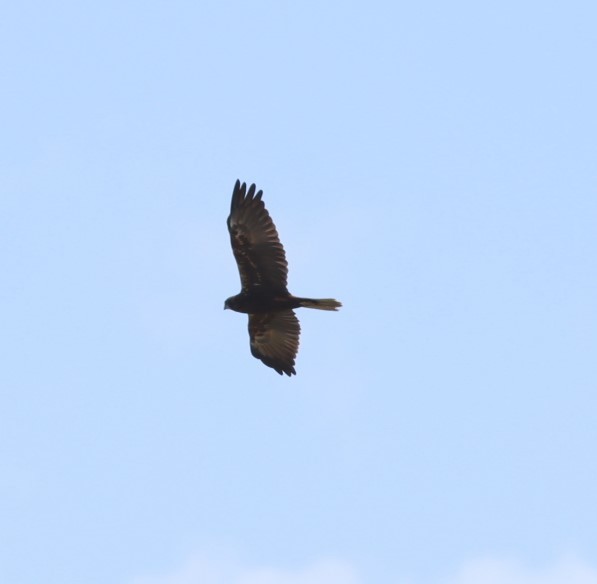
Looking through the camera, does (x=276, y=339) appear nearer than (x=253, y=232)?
No

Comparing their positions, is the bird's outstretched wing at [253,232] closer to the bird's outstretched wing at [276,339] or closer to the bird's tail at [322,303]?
the bird's tail at [322,303]

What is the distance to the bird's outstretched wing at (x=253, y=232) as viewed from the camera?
31875 mm

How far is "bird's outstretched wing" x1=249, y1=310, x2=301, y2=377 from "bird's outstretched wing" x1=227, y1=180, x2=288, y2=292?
1.90 m

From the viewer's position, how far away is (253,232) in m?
31.9

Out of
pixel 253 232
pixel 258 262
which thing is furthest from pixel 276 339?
pixel 253 232

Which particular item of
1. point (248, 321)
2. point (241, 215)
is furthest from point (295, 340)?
point (241, 215)

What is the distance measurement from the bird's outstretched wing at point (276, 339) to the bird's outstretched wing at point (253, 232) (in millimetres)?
1901

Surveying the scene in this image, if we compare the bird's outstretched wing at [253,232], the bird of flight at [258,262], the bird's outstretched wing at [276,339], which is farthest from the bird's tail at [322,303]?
the bird's outstretched wing at [276,339]

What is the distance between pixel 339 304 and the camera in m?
31.6

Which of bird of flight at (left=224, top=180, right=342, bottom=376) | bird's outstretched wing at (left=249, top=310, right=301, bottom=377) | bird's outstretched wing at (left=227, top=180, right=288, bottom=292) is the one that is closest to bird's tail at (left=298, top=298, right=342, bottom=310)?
bird of flight at (left=224, top=180, right=342, bottom=376)

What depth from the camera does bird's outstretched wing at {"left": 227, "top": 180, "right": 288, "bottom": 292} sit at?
31875 mm

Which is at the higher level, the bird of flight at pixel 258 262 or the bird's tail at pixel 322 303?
the bird of flight at pixel 258 262

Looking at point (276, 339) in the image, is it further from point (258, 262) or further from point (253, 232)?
point (253, 232)

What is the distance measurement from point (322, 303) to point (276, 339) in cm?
252
